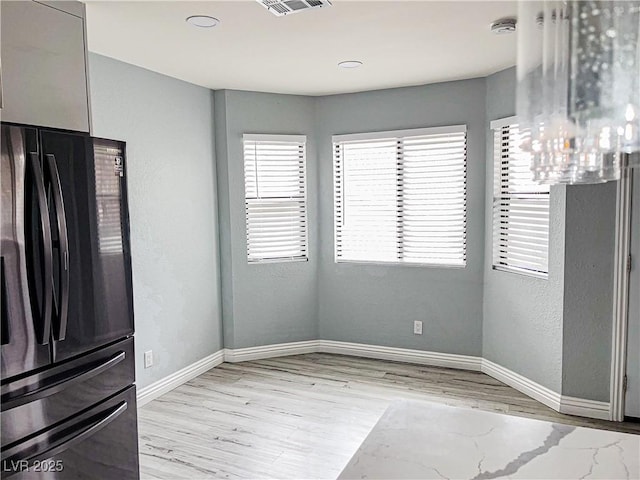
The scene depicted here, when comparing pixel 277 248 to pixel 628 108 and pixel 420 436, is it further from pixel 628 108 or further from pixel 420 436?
pixel 628 108

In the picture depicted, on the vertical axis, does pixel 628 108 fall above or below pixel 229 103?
below

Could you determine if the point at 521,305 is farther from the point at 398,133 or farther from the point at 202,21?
the point at 202,21

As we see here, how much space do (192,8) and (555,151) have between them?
7.17ft

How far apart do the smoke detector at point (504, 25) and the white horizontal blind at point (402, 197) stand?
1336 millimetres

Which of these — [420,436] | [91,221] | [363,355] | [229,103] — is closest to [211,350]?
[363,355]

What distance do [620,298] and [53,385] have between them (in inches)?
131

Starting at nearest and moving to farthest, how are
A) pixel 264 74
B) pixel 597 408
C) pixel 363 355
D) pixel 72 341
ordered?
1. pixel 72 341
2. pixel 597 408
3. pixel 264 74
4. pixel 363 355

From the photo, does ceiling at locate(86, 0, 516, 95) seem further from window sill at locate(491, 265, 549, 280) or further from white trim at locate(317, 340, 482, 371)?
white trim at locate(317, 340, 482, 371)

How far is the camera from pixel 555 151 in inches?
34.2

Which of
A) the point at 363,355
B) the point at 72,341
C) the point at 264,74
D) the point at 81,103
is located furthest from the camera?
the point at 363,355

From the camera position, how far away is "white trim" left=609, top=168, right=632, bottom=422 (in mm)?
3172

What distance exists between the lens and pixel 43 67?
2234 mm

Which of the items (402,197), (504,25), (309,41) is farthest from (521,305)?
(309,41)

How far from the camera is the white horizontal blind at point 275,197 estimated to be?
4527mm
